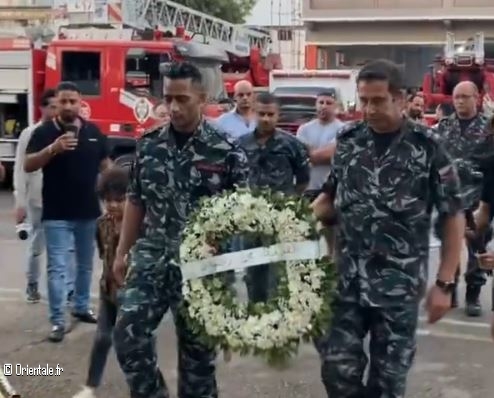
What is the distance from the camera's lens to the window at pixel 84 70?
16.5 meters

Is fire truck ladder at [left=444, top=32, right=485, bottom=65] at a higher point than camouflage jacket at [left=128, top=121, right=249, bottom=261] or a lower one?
higher

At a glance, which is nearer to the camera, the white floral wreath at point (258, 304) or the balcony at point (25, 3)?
the white floral wreath at point (258, 304)

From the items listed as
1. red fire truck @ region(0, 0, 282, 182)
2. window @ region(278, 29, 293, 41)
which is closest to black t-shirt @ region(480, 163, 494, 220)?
red fire truck @ region(0, 0, 282, 182)

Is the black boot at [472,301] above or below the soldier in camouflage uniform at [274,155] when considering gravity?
below

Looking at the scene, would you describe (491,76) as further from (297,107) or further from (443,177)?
(443,177)

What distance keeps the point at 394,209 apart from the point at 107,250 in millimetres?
2046

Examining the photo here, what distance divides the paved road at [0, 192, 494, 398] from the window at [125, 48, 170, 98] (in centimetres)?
830

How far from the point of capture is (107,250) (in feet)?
19.4

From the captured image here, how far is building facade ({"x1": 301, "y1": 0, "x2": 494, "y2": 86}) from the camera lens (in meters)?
34.7

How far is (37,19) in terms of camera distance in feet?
89.6

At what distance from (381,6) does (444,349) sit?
2928cm

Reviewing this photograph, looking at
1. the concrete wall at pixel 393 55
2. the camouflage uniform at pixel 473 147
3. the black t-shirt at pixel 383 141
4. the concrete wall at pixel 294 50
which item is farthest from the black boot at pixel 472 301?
the concrete wall at pixel 294 50

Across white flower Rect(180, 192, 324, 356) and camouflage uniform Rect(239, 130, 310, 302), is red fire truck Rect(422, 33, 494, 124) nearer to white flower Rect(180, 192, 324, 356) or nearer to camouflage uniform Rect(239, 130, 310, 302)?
camouflage uniform Rect(239, 130, 310, 302)

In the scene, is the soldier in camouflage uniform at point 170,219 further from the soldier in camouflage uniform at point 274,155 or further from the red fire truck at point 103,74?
the red fire truck at point 103,74
